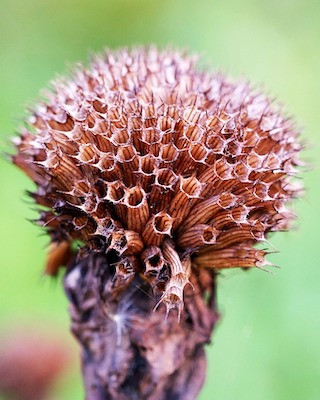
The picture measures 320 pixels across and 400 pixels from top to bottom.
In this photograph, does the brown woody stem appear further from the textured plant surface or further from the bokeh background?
the bokeh background

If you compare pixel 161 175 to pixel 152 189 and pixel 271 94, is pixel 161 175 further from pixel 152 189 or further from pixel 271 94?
pixel 271 94

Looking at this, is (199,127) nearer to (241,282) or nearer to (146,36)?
(241,282)

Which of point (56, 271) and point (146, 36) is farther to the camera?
point (146, 36)

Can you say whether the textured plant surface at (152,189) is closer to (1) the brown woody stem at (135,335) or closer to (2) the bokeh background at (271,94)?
(1) the brown woody stem at (135,335)

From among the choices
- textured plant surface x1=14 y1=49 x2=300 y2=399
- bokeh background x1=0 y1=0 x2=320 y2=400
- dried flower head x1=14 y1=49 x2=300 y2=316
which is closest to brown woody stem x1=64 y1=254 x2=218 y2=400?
textured plant surface x1=14 y1=49 x2=300 y2=399

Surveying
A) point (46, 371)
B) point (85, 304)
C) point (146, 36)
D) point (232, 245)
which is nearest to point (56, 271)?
point (85, 304)

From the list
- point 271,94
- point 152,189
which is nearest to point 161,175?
point 152,189
